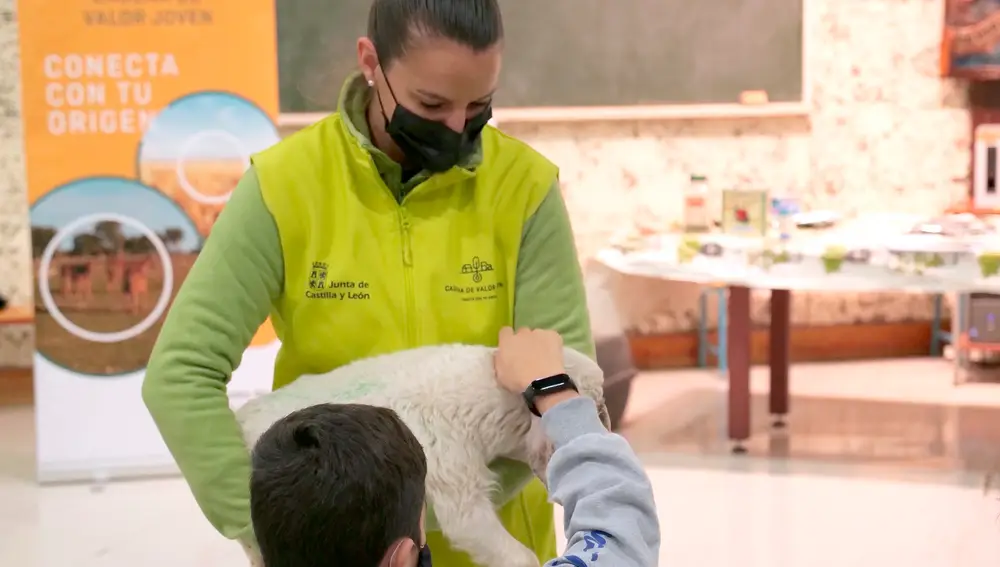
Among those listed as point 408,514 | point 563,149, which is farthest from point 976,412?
point 408,514

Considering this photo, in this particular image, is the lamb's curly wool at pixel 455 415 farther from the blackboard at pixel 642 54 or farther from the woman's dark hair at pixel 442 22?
the blackboard at pixel 642 54

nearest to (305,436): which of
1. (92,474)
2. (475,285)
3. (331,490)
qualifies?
(331,490)

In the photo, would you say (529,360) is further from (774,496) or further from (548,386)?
(774,496)

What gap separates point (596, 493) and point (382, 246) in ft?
1.29

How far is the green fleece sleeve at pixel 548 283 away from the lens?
50.9 inches

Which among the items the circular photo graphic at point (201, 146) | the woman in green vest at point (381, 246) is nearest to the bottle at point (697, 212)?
the circular photo graphic at point (201, 146)

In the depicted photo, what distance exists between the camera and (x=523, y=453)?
4.17 ft

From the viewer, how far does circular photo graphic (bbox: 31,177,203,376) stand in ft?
12.0

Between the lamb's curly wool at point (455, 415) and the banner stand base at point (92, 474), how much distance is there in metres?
2.74

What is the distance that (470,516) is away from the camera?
1.22 metres

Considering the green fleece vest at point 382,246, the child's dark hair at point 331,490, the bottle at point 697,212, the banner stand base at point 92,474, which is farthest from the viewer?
the bottle at point 697,212

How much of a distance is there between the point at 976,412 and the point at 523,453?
372cm

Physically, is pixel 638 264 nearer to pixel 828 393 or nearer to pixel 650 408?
pixel 650 408

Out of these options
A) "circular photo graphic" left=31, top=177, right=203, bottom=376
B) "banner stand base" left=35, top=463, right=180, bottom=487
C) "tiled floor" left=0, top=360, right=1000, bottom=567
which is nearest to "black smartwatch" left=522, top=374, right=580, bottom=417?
"tiled floor" left=0, top=360, right=1000, bottom=567
